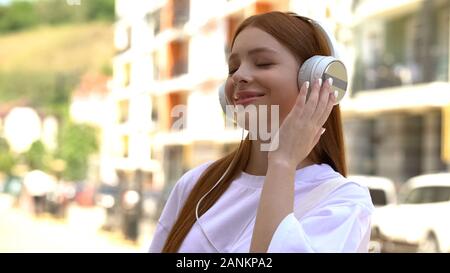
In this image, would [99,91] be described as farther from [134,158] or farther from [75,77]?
[134,158]

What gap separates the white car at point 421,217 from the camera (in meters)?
6.08

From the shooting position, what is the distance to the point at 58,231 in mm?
15617

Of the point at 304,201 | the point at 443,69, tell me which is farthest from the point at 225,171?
the point at 443,69

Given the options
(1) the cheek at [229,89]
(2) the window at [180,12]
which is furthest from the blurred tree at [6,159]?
(1) the cheek at [229,89]

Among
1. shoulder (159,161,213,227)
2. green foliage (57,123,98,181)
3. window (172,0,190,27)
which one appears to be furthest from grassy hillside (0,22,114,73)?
shoulder (159,161,213,227)

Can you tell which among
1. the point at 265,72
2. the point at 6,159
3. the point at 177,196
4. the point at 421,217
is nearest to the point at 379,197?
the point at 421,217

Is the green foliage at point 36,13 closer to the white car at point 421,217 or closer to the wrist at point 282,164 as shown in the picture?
the white car at point 421,217

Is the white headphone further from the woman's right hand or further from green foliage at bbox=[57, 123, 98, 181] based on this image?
green foliage at bbox=[57, 123, 98, 181]

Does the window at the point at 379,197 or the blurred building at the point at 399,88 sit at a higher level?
the blurred building at the point at 399,88

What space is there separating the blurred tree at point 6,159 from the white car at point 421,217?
1964 cm

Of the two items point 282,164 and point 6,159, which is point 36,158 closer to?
point 6,159

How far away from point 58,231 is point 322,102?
51.1 feet

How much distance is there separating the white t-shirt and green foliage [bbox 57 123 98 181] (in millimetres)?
24147
